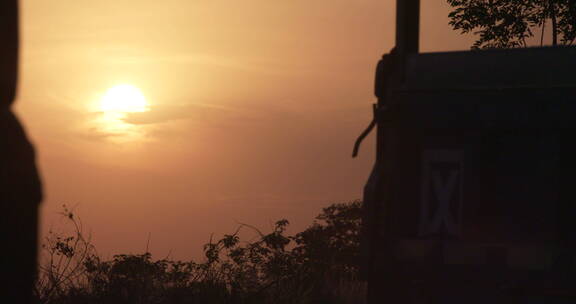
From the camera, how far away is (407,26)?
7.04m

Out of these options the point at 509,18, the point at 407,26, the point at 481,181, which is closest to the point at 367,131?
the point at 407,26

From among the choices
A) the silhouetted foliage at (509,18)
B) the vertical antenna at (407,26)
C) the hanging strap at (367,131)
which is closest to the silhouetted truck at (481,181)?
the hanging strap at (367,131)

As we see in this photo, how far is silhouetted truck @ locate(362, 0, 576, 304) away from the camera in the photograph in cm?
566

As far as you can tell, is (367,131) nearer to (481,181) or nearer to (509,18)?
(481,181)

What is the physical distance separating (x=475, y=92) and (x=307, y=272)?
475 cm

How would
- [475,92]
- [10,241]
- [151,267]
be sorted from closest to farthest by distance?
[10,241]
[475,92]
[151,267]

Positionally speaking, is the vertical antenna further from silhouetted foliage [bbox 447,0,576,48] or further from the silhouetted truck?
silhouetted foliage [bbox 447,0,576,48]

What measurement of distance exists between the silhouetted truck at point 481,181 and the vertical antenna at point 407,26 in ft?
2.22

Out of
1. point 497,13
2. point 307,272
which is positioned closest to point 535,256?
point 307,272

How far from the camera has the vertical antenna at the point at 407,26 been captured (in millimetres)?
6957

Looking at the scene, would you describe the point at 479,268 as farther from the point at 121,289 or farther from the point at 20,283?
the point at 20,283

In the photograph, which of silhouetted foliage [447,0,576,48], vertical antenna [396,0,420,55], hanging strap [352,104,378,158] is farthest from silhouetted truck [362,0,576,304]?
silhouetted foliage [447,0,576,48]

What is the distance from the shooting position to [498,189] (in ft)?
18.9

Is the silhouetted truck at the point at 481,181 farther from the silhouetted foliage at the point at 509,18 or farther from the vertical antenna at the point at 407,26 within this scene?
the silhouetted foliage at the point at 509,18
